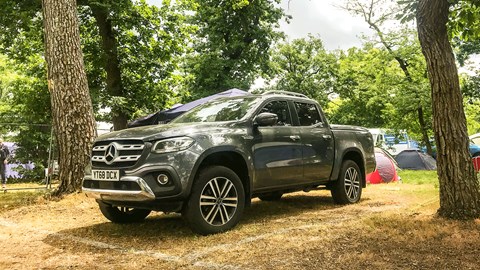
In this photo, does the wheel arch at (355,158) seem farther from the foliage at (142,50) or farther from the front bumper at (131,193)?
the foliage at (142,50)

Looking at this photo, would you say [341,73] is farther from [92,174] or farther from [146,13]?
[92,174]

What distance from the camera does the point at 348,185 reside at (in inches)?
295

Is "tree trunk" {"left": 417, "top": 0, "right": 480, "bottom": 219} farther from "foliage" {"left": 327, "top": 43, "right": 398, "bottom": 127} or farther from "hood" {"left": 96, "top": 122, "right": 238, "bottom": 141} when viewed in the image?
"foliage" {"left": 327, "top": 43, "right": 398, "bottom": 127}

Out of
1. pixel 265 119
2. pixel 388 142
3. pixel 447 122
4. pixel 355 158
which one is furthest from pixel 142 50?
pixel 388 142

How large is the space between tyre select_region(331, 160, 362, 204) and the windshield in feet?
7.61

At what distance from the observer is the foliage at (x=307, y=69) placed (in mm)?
38375

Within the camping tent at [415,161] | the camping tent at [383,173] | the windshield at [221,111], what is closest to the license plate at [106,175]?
the windshield at [221,111]

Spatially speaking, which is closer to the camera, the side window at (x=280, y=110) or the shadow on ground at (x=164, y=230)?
the shadow on ground at (x=164, y=230)

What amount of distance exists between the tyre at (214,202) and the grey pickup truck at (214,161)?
12mm

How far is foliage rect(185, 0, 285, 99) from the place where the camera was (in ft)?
86.8

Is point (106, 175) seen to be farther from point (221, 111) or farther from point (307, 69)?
point (307, 69)

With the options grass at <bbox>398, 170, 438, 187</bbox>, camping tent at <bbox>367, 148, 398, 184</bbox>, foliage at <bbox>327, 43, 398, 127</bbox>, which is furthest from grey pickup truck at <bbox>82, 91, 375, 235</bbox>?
foliage at <bbox>327, 43, 398, 127</bbox>

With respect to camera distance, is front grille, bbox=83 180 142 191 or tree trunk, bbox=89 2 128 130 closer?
front grille, bbox=83 180 142 191

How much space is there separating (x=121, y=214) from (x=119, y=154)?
1387mm
